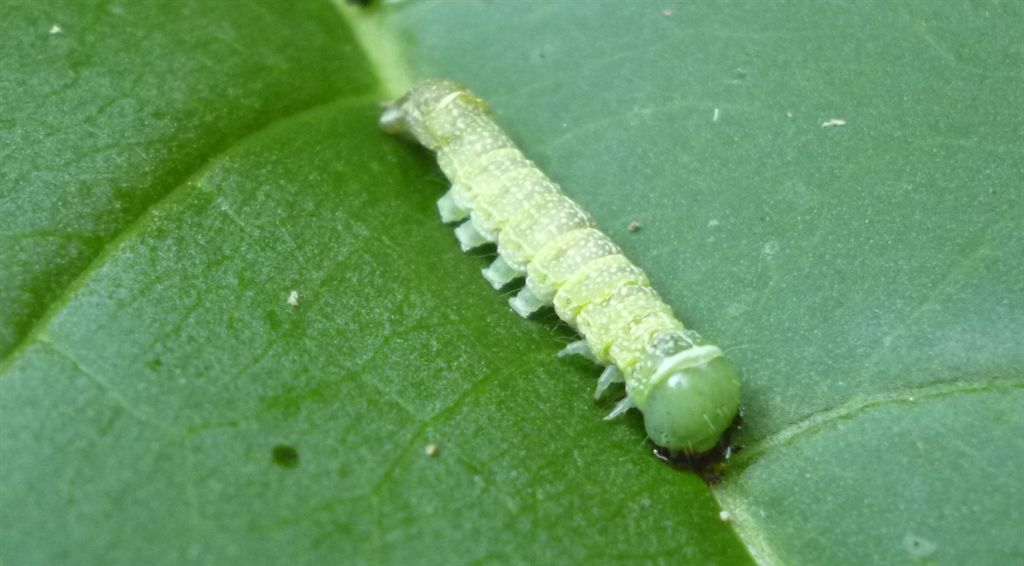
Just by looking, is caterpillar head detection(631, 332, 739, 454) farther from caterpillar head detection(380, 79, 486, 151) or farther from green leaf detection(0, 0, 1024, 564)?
caterpillar head detection(380, 79, 486, 151)

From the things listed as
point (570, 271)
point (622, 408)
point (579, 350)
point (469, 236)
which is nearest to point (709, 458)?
point (622, 408)

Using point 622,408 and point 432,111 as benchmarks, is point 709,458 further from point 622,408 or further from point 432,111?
point 432,111

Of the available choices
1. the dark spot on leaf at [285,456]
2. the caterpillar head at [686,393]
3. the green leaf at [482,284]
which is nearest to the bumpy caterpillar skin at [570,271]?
the caterpillar head at [686,393]

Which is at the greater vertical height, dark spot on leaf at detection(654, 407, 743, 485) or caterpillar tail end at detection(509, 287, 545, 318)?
caterpillar tail end at detection(509, 287, 545, 318)

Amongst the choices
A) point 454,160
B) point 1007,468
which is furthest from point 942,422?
point 454,160

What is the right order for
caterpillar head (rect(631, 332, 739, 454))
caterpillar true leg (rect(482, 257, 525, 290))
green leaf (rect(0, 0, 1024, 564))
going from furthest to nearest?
caterpillar true leg (rect(482, 257, 525, 290)) < caterpillar head (rect(631, 332, 739, 454)) < green leaf (rect(0, 0, 1024, 564))

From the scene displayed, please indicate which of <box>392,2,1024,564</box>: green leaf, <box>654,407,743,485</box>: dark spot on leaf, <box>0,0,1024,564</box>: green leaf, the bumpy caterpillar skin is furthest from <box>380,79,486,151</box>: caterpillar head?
<box>654,407,743,485</box>: dark spot on leaf

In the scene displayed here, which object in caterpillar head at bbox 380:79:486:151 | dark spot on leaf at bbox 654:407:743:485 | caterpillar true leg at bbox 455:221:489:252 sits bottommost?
dark spot on leaf at bbox 654:407:743:485
